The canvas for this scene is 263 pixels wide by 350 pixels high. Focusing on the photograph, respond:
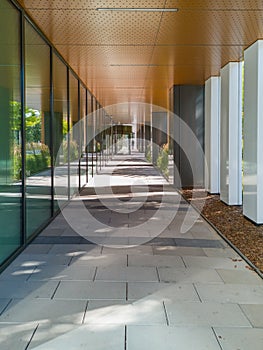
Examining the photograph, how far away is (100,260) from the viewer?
538 cm

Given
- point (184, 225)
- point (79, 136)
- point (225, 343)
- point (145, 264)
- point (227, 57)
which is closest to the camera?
point (225, 343)

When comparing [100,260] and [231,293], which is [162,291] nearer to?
[231,293]

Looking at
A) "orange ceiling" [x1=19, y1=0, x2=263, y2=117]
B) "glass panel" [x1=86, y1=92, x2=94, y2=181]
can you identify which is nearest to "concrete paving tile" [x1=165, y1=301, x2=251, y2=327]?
"orange ceiling" [x1=19, y1=0, x2=263, y2=117]

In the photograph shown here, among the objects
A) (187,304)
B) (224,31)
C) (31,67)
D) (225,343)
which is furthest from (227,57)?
(225,343)

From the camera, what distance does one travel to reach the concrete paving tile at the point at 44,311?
359cm

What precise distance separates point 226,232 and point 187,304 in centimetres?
322

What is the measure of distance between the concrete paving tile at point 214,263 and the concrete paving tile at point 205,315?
1199mm

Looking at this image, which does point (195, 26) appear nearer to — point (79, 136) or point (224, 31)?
point (224, 31)

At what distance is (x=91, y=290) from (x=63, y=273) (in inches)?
24.8

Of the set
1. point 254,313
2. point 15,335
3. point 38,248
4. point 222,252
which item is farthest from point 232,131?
point 15,335

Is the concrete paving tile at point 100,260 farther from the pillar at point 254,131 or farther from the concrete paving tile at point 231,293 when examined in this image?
the pillar at point 254,131

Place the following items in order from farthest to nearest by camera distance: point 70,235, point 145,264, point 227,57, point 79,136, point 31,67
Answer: point 79,136
point 227,57
point 70,235
point 31,67
point 145,264

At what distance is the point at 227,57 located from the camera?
28.9 ft

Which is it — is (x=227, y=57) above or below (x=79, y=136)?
above
